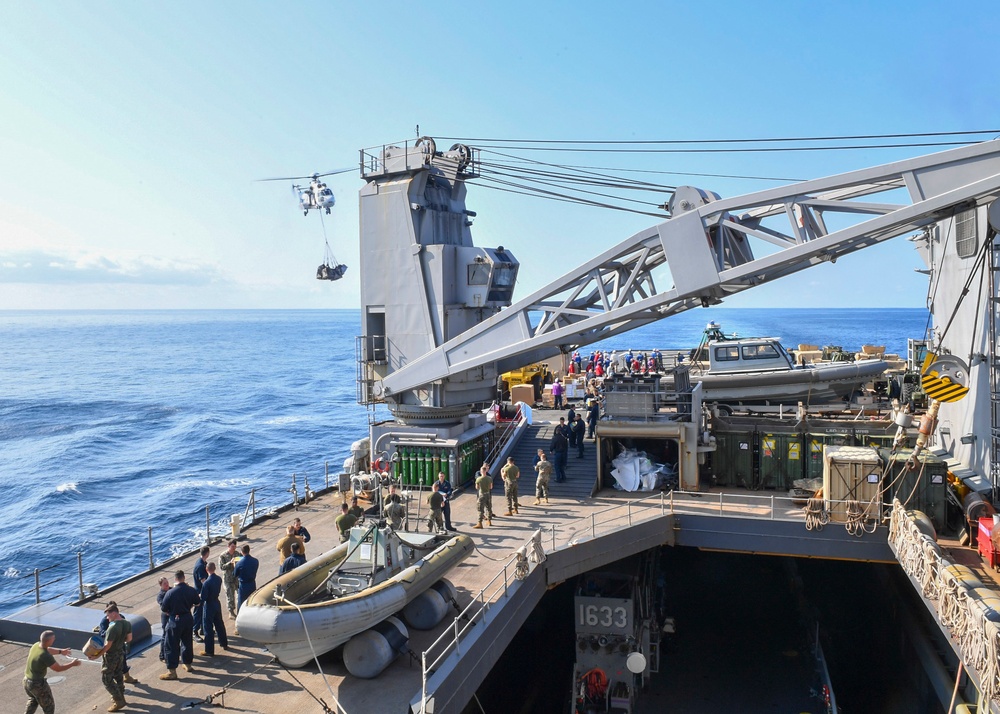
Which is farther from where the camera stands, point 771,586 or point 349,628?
point 771,586

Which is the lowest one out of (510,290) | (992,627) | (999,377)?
(992,627)

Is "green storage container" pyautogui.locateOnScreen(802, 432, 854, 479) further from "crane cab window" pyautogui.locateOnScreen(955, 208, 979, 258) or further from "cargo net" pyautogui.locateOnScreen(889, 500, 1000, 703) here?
"crane cab window" pyautogui.locateOnScreen(955, 208, 979, 258)

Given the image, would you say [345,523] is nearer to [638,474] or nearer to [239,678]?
[239,678]

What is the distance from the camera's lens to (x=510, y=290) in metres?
22.4

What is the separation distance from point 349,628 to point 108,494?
31.4 metres

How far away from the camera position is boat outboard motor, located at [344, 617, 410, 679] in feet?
36.7

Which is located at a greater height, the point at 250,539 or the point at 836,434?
the point at 836,434

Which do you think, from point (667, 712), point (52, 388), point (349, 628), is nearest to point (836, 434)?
point (667, 712)

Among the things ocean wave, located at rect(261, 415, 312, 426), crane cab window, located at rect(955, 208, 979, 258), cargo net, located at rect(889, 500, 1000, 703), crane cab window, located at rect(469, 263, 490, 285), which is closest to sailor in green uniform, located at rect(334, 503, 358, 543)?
crane cab window, located at rect(469, 263, 490, 285)

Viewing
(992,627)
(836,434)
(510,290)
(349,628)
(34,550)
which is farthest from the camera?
(34,550)

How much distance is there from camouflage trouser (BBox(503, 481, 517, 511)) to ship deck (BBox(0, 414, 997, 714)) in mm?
309

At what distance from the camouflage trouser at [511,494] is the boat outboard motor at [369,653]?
7.03 m

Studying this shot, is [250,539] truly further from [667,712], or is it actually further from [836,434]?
[836,434]

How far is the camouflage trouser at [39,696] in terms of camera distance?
9758 millimetres
